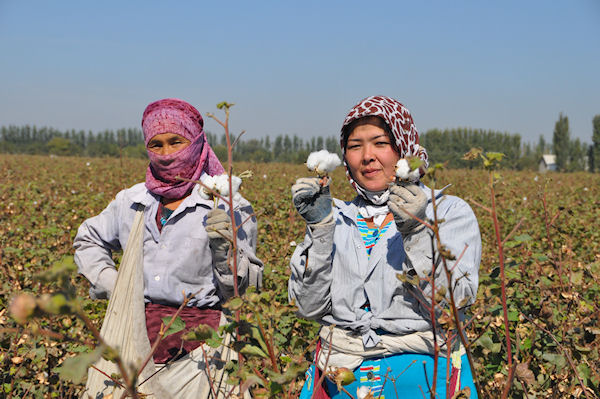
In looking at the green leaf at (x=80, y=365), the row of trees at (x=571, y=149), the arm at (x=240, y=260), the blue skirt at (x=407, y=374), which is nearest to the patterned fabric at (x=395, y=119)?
the arm at (x=240, y=260)

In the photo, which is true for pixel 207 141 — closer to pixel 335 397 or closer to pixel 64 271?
pixel 335 397

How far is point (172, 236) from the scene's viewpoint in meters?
1.88

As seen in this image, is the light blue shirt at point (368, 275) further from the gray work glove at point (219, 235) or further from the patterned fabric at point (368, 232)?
the gray work glove at point (219, 235)

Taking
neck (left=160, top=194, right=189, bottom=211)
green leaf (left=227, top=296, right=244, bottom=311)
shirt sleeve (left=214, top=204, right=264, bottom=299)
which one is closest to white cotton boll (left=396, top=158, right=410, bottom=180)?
green leaf (left=227, top=296, right=244, bottom=311)

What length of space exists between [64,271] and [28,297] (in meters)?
0.04

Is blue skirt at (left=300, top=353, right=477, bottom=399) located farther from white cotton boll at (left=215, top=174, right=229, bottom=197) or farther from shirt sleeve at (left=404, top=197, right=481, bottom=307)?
white cotton boll at (left=215, top=174, right=229, bottom=197)

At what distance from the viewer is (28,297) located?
45cm

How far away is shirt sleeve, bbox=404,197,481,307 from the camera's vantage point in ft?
4.27

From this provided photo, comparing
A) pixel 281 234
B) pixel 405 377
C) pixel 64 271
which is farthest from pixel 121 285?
pixel 281 234

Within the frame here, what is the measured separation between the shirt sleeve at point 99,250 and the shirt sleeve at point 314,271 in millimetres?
795

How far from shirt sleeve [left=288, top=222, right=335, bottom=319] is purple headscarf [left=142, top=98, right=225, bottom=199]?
2.01ft

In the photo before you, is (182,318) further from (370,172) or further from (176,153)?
(370,172)

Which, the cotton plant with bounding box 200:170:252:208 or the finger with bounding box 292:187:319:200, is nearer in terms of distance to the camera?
the cotton plant with bounding box 200:170:252:208

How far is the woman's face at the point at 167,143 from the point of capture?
6.22 ft
